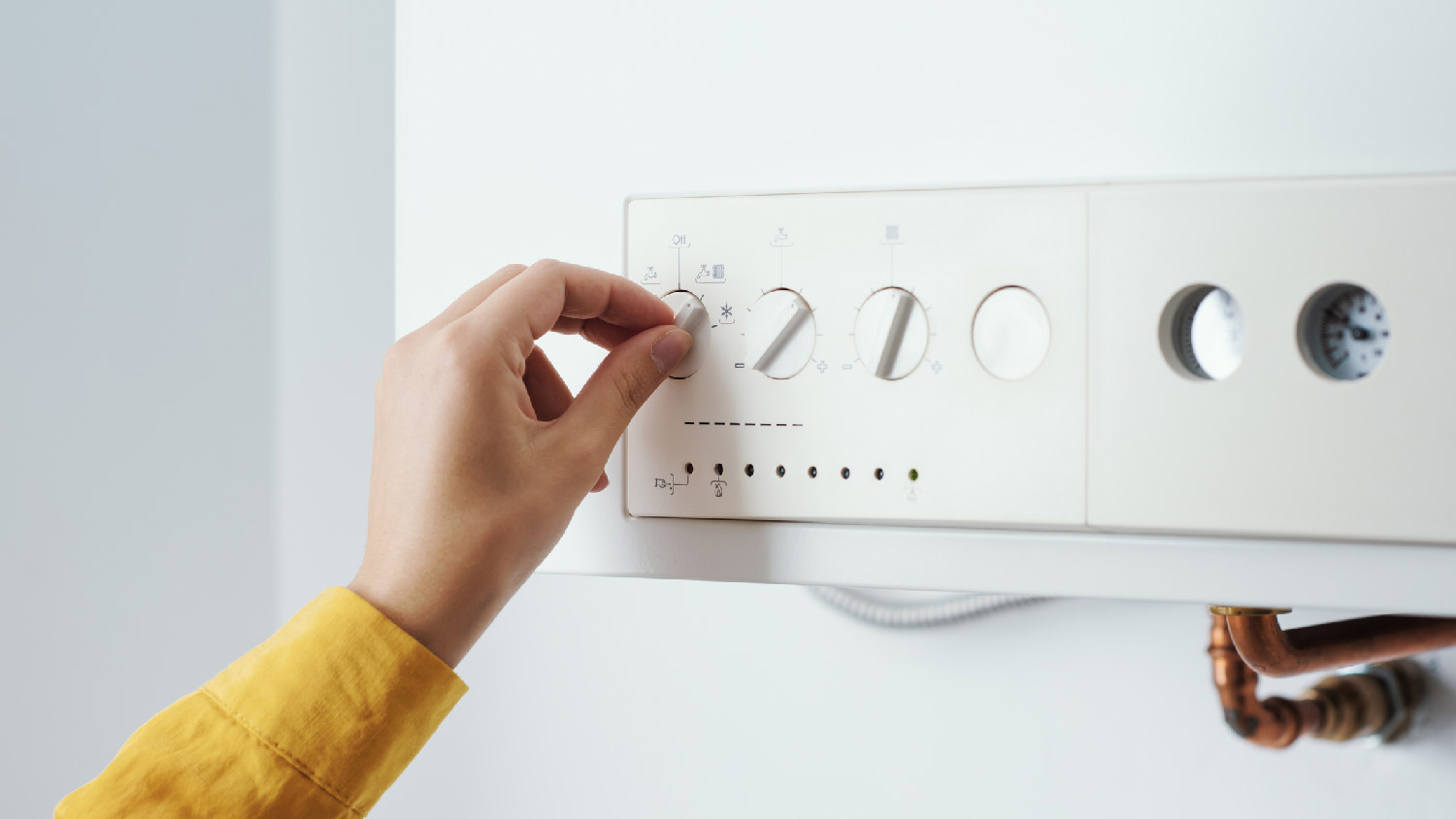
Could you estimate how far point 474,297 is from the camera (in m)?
0.40

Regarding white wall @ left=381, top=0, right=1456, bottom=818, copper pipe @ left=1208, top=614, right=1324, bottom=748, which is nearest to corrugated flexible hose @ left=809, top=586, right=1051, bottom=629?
white wall @ left=381, top=0, right=1456, bottom=818

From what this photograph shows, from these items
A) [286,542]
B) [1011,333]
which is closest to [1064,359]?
[1011,333]

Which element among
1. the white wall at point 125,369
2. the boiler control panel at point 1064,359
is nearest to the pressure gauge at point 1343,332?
the boiler control panel at point 1064,359

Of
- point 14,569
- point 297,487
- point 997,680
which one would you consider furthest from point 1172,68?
point 14,569

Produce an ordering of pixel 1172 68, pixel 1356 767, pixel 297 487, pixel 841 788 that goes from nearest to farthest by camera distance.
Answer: pixel 1172 68, pixel 1356 767, pixel 841 788, pixel 297 487

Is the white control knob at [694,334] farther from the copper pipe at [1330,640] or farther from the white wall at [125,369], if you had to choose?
the white wall at [125,369]

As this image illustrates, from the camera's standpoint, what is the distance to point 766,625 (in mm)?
749

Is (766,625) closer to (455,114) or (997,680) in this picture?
(997,680)

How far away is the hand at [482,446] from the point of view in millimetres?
371

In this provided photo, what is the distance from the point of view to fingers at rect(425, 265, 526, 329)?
40 centimetres

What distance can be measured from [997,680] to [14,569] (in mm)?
831

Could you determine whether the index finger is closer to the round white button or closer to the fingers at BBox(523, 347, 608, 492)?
the fingers at BBox(523, 347, 608, 492)

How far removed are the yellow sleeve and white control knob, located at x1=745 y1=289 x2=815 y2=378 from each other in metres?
0.19

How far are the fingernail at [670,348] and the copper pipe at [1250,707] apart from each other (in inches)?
16.0
